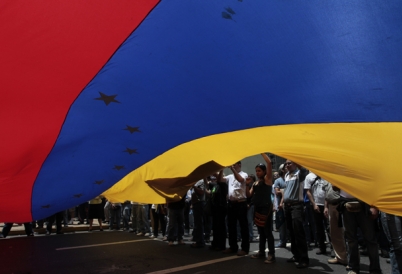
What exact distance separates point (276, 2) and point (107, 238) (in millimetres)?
9768

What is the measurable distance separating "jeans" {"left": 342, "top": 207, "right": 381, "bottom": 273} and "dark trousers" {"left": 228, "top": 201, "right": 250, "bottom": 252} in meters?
2.45

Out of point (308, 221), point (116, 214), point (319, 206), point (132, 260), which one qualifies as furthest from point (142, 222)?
point (319, 206)

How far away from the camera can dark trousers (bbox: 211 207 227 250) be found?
26.5 ft

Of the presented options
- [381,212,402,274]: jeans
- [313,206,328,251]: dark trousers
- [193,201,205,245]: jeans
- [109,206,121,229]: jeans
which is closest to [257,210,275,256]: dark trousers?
[313,206,328,251]: dark trousers

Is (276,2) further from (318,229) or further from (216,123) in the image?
(318,229)

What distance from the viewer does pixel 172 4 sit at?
286cm

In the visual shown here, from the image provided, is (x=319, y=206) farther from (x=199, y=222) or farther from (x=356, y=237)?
(x=199, y=222)

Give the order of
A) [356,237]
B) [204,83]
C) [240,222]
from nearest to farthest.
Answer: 1. [204,83]
2. [356,237]
3. [240,222]

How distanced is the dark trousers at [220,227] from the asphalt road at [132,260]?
297 millimetres

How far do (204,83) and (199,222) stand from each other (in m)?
5.92

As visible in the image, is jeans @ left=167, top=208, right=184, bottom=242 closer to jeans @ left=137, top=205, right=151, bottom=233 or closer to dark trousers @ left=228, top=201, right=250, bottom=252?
dark trousers @ left=228, top=201, right=250, bottom=252

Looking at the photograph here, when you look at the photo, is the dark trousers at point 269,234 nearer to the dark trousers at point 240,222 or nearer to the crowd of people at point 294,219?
the crowd of people at point 294,219

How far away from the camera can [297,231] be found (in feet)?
20.5

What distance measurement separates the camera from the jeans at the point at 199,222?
8.73 metres
